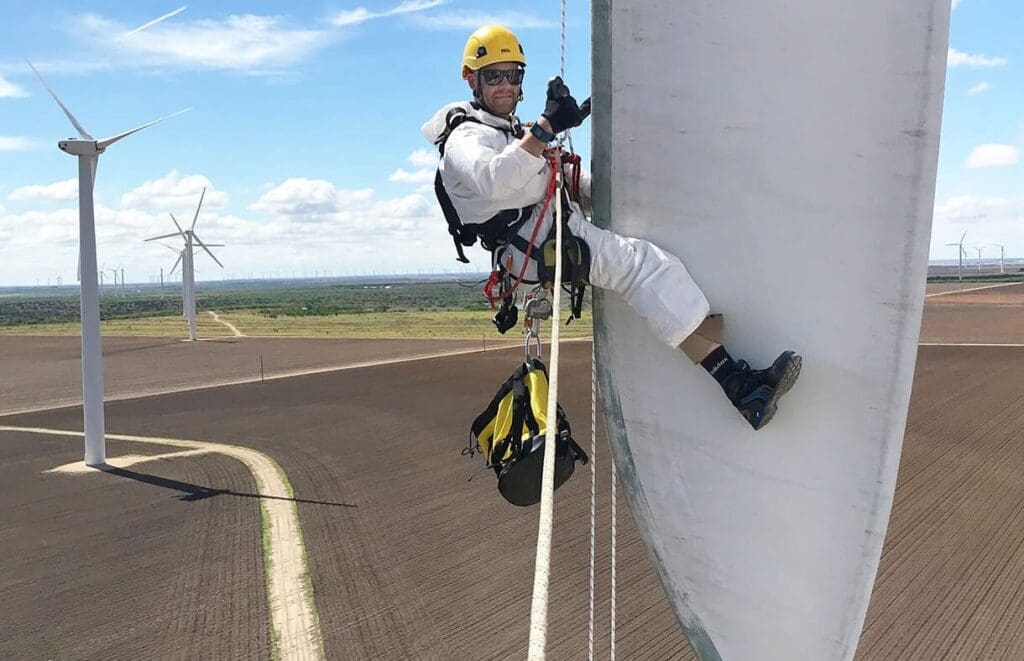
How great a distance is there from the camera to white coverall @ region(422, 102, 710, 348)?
2914 mm

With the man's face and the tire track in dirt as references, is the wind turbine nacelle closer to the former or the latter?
the tire track in dirt

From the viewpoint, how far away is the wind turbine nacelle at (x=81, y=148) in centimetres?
1828

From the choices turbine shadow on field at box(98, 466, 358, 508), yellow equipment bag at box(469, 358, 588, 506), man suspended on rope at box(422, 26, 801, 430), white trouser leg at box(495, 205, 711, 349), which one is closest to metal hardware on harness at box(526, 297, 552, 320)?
man suspended on rope at box(422, 26, 801, 430)

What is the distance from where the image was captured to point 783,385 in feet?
9.30

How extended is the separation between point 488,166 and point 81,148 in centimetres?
1922

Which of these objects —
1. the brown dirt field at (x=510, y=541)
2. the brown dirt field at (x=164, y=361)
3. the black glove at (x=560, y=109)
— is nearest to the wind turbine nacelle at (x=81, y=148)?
the brown dirt field at (x=510, y=541)

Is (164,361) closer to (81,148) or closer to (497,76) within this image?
(81,148)

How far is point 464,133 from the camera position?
339 centimetres

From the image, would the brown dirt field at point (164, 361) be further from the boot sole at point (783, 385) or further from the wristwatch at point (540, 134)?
the boot sole at point (783, 385)

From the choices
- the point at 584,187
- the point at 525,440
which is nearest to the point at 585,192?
the point at 584,187

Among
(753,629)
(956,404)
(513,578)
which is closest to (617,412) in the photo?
(753,629)

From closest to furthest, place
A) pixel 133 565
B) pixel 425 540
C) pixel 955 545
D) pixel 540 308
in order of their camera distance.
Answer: pixel 540 308 < pixel 955 545 < pixel 133 565 < pixel 425 540

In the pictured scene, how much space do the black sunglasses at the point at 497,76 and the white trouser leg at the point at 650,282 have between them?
109 cm

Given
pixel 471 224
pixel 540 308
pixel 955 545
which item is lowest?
pixel 955 545
